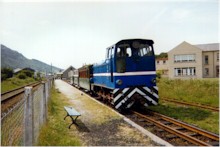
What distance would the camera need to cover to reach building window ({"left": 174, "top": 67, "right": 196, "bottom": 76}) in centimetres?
4709

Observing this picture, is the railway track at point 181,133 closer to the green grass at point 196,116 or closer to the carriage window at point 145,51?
the green grass at point 196,116

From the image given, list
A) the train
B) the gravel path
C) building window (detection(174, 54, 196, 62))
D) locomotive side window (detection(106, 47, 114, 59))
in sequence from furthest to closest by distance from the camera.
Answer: building window (detection(174, 54, 196, 62))
locomotive side window (detection(106, 47, 114, 59))
the train
the gravel path

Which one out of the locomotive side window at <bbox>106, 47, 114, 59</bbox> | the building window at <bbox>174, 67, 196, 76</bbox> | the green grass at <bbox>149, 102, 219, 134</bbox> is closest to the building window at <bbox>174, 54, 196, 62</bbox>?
the building window at <bbox>174, 67, 196, 76</bbox>

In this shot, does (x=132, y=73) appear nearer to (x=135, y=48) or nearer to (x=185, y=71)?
(x=135, y=48)

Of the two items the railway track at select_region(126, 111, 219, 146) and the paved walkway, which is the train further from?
the railway track at select_region(126, 111, 219, 146)

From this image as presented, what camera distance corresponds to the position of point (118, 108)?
11477 millimetres

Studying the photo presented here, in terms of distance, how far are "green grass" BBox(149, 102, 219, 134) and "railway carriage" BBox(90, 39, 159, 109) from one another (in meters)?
1.00

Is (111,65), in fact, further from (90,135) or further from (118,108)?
(90,135)

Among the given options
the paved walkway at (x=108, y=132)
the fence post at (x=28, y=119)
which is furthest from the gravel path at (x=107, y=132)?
the fence post at (x=28, y=119)

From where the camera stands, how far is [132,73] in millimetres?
11250

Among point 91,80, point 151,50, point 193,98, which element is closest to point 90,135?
point 151,50

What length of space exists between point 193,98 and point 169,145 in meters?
9.12

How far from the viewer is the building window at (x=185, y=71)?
4709 centimetres

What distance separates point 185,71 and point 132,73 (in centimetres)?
3883
